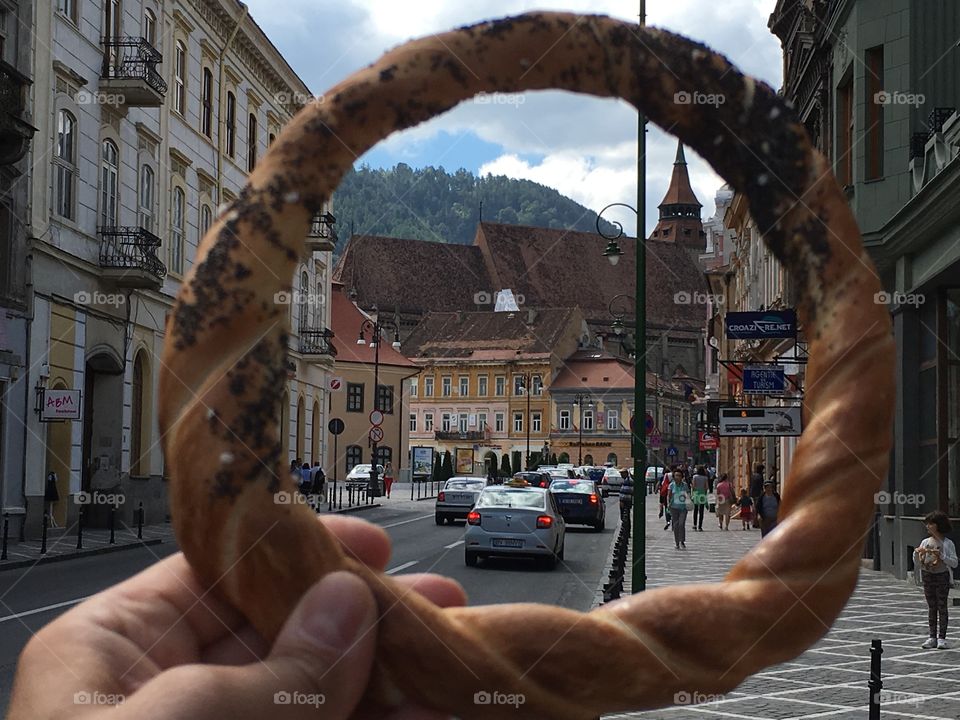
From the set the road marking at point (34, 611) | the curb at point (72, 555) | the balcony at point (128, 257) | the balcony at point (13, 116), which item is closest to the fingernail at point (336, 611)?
the road marking at point (34, 611)

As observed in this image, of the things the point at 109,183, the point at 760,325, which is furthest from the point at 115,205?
the point at 760,325

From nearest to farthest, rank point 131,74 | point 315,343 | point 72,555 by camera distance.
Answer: point 72,555, point 131,74, point 315,343

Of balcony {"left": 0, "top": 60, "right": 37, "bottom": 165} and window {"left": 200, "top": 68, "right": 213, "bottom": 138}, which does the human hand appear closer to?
balcony {"left": 0, "top": 60, "right": 37, "bottom": 165}

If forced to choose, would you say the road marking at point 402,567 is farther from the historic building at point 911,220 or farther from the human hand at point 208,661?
the human hand at point 208,661

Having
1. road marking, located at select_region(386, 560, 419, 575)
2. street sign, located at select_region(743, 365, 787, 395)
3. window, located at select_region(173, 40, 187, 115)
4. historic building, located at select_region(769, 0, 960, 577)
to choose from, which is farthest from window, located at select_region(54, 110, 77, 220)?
historic building, located at select_region(769, 0, 960, 577)

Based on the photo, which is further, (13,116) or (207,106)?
(207,106)

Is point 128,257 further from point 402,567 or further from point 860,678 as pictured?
point 860,678

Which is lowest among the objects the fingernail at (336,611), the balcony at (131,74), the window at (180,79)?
the fingernail at (336,611)

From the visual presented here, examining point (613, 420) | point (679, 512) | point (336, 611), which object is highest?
point (613, 420)
